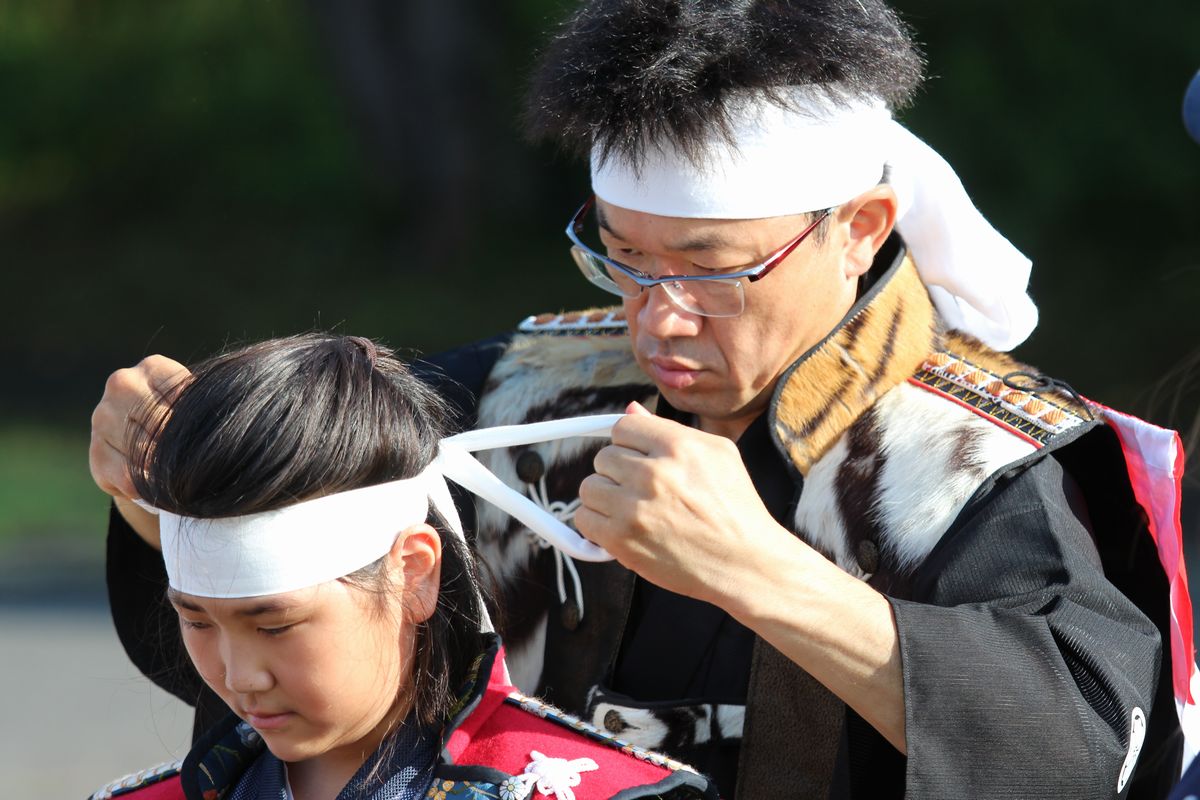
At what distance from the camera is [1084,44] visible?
8.80 metres

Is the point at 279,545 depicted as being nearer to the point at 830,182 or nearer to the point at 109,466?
the point at 109,466

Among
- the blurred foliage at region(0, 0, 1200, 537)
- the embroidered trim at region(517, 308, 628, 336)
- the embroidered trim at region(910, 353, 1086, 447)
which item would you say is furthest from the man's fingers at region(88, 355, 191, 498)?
the blurred foliage at region(0, 0, 1200, 537)

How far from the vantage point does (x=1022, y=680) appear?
2090 mm

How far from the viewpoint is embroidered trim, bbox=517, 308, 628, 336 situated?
2955mm

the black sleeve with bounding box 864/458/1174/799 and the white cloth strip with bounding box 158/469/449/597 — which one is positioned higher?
the white cloth strip with bounding box 158/469/449/597

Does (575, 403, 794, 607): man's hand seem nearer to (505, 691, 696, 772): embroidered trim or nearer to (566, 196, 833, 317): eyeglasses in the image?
(505, 691, 696, 772): embroidered trim

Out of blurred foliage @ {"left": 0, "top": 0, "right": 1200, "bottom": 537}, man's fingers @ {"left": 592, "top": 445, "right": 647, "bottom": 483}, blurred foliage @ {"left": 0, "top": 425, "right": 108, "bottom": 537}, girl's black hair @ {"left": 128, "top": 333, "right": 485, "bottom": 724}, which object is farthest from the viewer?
blurred foliage @ {"left": 0, "top": 0, "right": 1200, "bottom": 537}

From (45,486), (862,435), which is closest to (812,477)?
(862,435)

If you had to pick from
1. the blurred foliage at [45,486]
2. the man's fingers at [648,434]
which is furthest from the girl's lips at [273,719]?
the blurred foliage at [45,486]

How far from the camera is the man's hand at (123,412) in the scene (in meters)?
2.26

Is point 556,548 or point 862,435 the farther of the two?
point 556,548

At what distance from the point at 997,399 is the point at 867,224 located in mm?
360

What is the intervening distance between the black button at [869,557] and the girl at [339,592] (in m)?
0.47

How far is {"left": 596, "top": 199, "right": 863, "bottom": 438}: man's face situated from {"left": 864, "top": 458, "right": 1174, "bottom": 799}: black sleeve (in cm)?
49
